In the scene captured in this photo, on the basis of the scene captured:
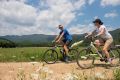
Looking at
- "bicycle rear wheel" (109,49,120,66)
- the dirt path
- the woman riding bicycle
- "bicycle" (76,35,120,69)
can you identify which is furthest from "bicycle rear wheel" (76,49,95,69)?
"bicycle rear wheel" (109,49,120,66)

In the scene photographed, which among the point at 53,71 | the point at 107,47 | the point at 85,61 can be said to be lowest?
the point at 53,71

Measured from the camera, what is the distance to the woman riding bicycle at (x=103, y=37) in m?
13.7

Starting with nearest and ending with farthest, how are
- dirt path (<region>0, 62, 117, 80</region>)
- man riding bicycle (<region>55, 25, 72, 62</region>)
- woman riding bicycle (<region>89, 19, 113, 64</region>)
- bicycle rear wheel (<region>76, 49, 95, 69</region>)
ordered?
dirt path (<region>0, 62, 117, 80</region>) → woman riding bicycle (<region>89, 19, 113, 64</region>) → bicycle rear wheel (<region>76, 49, 95, 69</region>) → man riding bicycle (<region>55, 25, 72, 62</region>)

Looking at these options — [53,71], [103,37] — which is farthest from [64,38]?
[53,71]

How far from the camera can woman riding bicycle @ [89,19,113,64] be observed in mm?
13695

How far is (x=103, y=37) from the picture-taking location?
14.0 m

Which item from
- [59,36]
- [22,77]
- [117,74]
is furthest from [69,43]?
[22,77]

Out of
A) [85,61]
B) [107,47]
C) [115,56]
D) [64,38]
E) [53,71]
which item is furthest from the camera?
[64,38]

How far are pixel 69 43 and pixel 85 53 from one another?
143 inches

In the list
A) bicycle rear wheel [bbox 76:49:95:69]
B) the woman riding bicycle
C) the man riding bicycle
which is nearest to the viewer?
the woman riding bicycle

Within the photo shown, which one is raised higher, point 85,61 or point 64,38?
point 64,38

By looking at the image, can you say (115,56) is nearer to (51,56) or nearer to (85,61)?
(85,61)

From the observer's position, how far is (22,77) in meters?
4.99

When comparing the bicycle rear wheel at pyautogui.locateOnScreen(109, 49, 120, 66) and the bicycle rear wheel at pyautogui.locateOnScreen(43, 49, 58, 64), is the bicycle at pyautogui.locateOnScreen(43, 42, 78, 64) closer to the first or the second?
the bicycle rear wheel at pyautogui.locateOnScreen(43, 49, 58, 64)
